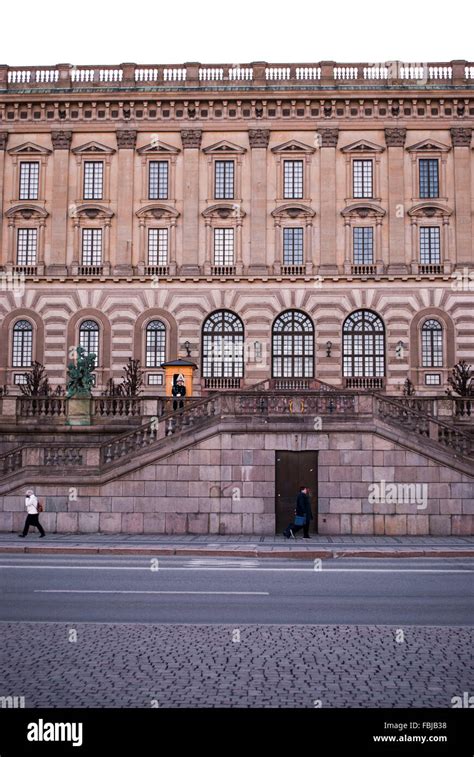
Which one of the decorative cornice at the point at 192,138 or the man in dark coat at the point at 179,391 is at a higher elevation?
the decorative cornice at the point at 192,138

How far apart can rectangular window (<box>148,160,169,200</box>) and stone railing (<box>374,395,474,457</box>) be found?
99.6 feet

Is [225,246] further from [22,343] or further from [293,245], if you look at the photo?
[22,343]

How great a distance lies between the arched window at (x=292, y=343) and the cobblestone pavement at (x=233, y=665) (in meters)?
42.8

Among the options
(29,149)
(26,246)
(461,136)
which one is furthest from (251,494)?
(29,149)

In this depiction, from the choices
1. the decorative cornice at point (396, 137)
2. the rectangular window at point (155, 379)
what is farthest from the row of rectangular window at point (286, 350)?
the decorative cornice at point (396, 137)

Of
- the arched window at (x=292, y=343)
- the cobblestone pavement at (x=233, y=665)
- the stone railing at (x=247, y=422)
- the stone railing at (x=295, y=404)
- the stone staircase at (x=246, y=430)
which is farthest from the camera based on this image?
the arched window at (x=292, y=343)

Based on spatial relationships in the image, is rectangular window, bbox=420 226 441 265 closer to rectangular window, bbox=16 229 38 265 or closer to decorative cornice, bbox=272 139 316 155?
decorative cornice, bbox=272 139 316 155

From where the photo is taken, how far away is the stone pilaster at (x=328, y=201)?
57.7 metres

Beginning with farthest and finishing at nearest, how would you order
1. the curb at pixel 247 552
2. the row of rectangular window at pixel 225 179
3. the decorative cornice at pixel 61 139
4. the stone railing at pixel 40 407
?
the decorative cornice at pixel 61 139 → the row of rectangular window at pixel 225 179 → the stone railing at pixel 40 407 → the curb at pixel 247 552

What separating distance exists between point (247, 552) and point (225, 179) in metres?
37.5

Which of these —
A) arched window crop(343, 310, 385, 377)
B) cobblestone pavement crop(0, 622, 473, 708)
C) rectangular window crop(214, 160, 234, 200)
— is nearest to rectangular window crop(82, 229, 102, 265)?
rectangular window crop(214, 160, 234, 200)

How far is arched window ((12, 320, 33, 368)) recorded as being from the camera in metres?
58.1

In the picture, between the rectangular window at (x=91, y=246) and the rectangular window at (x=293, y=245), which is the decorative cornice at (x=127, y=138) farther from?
the rectangular window at (x=293, y=245)

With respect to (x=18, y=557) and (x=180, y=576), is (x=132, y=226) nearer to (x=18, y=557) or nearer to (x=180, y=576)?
(x=18, y=557)
